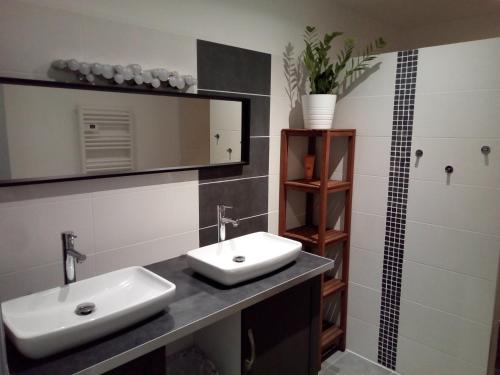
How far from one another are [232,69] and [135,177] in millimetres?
803

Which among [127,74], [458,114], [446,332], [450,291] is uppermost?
[127,74]

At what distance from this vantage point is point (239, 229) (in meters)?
2.20

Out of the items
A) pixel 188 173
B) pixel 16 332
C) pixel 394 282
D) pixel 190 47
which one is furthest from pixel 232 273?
pixel 394 282

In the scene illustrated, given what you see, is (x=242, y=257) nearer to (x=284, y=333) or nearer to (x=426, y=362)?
(x=284, y=333)

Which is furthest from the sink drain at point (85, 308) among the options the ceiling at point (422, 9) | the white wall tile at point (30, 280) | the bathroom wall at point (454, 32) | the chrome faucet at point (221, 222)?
the bathroom wall at point (454, 32)

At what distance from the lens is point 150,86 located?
1659 mm

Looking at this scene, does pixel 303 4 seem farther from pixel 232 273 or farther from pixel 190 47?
pixel 232 273

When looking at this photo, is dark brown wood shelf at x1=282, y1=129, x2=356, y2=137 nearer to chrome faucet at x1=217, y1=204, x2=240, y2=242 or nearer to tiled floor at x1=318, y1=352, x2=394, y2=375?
chrome faucet at x1=217, y1=204, x2=240, y2=242

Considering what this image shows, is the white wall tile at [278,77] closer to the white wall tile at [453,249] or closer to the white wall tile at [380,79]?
the white wall tile at [380,79]

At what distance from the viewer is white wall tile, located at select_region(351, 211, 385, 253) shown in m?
2.36

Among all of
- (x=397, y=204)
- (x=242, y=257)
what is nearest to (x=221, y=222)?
(x=242, y=257)

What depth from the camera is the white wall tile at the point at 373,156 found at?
228cm

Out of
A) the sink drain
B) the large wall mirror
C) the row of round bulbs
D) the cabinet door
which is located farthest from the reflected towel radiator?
the cabinet door

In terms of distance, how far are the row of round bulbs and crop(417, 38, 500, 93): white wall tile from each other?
4.26 feet
